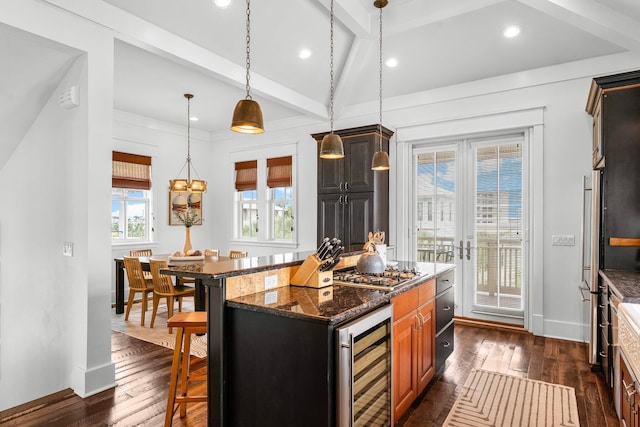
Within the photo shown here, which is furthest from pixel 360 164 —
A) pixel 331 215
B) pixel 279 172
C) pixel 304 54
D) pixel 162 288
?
pixel 162 288

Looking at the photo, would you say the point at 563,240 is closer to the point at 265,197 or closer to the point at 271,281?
the point at 271,281

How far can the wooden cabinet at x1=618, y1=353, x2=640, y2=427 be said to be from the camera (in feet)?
5.66

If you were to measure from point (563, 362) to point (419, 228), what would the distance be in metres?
2.29

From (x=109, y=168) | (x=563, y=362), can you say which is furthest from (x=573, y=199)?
(x=109, y=168)

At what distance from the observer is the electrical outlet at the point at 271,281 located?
2316 mm

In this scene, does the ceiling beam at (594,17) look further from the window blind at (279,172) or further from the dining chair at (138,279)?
the dining chair at (138,279)

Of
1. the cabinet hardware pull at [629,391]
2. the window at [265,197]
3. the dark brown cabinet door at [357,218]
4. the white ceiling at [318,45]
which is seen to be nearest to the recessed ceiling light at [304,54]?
the white ceiling at [318,45]

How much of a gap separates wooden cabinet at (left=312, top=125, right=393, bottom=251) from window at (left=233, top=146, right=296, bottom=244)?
4.12ft

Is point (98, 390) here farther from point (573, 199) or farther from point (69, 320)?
point (573, 199)

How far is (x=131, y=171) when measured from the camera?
628 centimetres

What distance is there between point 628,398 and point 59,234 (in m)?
4.07

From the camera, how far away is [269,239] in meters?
6.91

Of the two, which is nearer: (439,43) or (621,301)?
(621,301)

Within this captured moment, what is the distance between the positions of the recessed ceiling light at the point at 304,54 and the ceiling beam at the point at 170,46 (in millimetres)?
533
